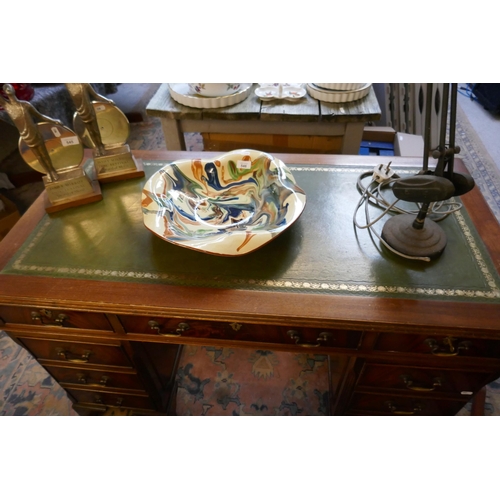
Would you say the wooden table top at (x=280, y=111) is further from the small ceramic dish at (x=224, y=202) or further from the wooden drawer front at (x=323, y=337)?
the wooden drawer front at (x=323, y=337)

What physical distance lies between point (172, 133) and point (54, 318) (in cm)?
100

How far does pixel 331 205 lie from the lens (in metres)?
0.84

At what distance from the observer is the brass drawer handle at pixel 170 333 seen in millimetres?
715

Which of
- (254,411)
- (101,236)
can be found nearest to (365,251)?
(101,236)

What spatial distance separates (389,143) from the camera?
5.77ft

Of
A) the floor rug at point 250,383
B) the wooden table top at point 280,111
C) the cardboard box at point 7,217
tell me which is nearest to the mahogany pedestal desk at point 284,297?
the floor rug at point 250,383

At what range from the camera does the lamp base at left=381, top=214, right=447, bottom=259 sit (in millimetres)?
689

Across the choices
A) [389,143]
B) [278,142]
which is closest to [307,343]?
[278,142]

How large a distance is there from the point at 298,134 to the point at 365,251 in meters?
0.90

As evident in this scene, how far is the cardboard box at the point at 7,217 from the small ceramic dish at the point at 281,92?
1.29 meters

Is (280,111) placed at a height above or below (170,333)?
above

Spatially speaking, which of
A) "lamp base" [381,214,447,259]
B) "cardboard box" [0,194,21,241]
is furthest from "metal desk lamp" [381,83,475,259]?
"cardboard box" [0,194,21,241]

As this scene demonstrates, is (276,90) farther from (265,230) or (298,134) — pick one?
(265,230)

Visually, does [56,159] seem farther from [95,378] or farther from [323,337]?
[323,337]
